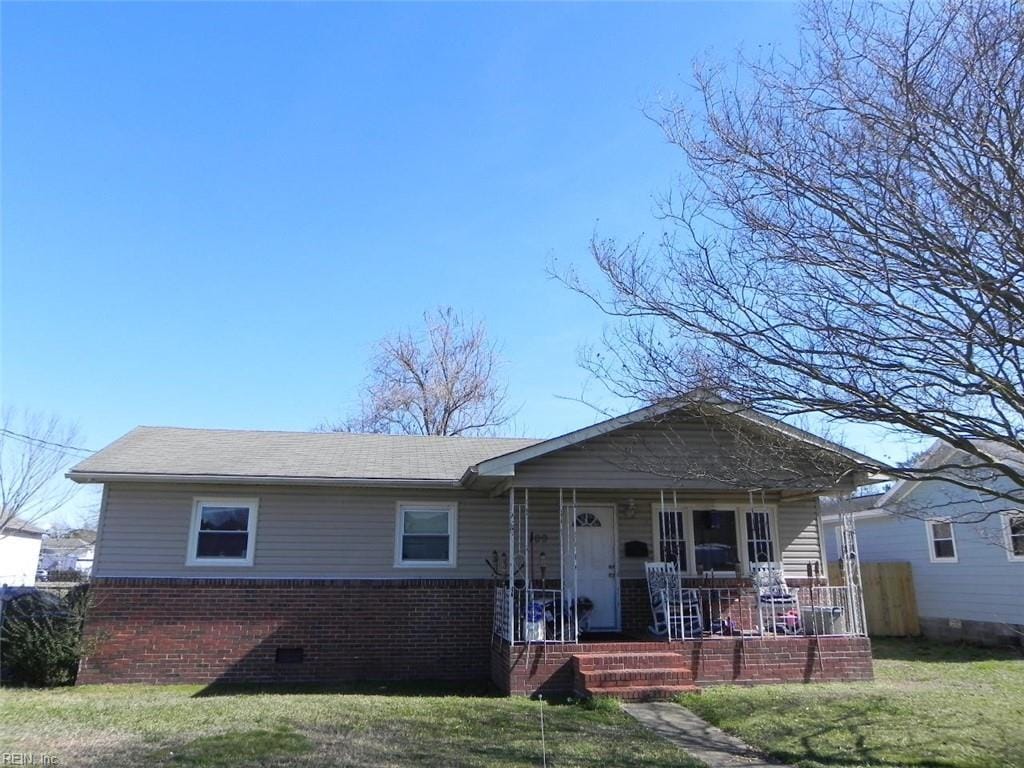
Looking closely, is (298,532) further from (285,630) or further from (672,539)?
(672,539)

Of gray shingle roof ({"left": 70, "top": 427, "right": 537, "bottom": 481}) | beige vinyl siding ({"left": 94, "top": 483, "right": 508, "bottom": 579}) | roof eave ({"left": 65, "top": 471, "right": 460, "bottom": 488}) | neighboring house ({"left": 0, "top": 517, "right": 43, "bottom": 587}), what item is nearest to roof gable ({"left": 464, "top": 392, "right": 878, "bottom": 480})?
roof eave ({"left": 65, "top": 471, "right": 460, "bottom": 488})

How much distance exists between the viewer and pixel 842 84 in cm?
630

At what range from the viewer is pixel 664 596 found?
11.3 meters

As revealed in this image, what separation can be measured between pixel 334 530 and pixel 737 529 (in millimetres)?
7058

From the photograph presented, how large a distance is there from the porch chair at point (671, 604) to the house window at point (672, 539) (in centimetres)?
57

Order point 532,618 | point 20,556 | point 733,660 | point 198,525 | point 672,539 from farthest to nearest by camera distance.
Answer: point 20,556 < point 672,539 < point 198,525 < point 733,660 < point 532,618

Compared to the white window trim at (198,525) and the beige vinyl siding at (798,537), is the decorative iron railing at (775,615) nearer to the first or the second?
the beige vinyl siding at (798,537)

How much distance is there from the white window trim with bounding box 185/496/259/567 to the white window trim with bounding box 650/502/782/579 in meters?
6.80

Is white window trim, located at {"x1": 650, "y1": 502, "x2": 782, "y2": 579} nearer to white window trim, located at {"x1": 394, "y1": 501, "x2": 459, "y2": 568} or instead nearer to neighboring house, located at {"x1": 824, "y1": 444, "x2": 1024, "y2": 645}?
neighboring house, located at {"x1": 824, "y1": 444, "x2": 1024, "y2": 645}

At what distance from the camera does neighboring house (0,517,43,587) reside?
35156 millimetres

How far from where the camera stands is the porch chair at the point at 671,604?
11195 millimetres

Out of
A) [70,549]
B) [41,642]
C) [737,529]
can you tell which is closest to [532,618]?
[737,529]

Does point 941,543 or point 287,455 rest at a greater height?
point 287,455

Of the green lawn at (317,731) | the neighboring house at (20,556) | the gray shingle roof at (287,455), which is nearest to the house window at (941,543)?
the gray shingle roof at (287,455)
